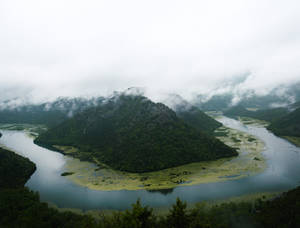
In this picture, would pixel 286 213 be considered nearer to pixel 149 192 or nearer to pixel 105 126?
pixel 149 192

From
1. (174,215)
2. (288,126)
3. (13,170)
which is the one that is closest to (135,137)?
(13,170)

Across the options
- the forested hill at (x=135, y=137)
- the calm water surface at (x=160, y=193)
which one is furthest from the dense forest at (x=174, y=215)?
the forested hill at (x=135, y=137)

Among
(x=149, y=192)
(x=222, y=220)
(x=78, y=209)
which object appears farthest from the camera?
(x=149, y=192)

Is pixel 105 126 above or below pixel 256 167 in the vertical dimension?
above

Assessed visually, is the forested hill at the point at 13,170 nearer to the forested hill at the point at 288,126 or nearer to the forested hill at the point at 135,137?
the forested hill at the point at 135,137

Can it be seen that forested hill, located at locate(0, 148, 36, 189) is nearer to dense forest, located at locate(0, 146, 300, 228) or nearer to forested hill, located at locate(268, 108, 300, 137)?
dense forest, located at locate(0, 146, 300, 228)

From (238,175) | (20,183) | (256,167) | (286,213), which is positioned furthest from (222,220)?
(20,183)
